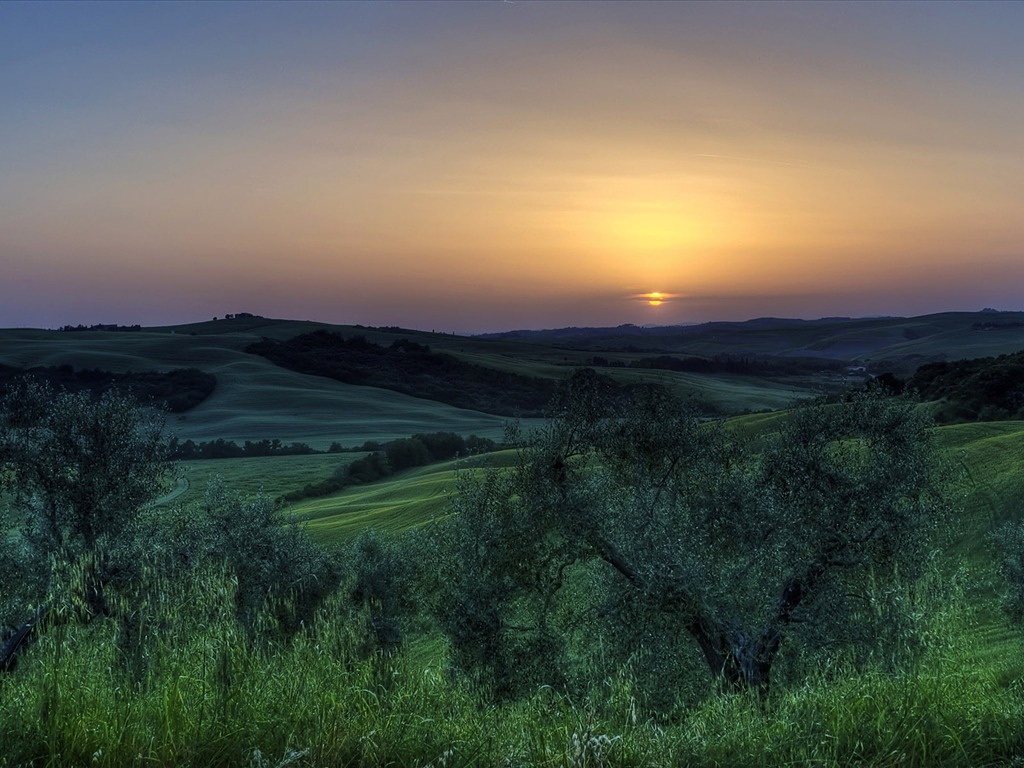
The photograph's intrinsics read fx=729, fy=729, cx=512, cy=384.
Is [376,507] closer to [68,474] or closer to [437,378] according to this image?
[68,474]

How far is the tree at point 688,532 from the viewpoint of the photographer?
14266 mm

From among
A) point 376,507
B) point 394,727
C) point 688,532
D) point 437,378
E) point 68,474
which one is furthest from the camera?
point 437,378

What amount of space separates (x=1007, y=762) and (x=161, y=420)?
80.5 ft

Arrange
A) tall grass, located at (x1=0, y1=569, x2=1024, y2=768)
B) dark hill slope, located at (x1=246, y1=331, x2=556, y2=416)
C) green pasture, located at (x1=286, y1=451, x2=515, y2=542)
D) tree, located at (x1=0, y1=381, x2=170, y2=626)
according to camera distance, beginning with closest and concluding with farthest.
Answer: tall grass, located at (x1=0, y1=569, x2=1024, y2=768), tree, located at (x1=0, y1=381, x2=170, y2=626), green pasture, located at (x1=286, y1=451, x2=515, y2=542), dark hill slope, located at (x1=246, y1=331, x2=556, y2=416)

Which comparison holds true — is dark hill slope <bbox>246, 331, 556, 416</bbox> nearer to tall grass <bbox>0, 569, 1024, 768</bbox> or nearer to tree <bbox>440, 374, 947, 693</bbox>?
tree <bbox>440, 374, 947, 693</bbox>

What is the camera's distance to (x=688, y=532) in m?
16.0

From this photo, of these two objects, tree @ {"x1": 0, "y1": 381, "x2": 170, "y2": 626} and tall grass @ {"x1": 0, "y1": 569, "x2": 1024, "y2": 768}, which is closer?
tall grass @ {"x1": 0, "y1": 569, "x2": 1024, "y2": 768}

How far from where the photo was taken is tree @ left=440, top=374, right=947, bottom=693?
14266mm

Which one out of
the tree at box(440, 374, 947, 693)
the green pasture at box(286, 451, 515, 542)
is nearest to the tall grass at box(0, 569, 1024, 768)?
the tree at box(440, 374, 947, 693)

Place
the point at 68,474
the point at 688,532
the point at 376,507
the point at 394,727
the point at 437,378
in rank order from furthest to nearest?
1. the point at 437,378
2. the point at 376,507
3. the point at 68,474
4. the point at 688,532
5. the point at 394,727

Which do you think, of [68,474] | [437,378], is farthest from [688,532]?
[437,378]

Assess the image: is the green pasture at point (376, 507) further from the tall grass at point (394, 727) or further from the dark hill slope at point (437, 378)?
the dark hill slope at point (437, 378)

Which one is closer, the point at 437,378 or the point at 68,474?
the point at 68,474

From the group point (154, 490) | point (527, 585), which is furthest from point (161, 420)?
point (527, 585)
